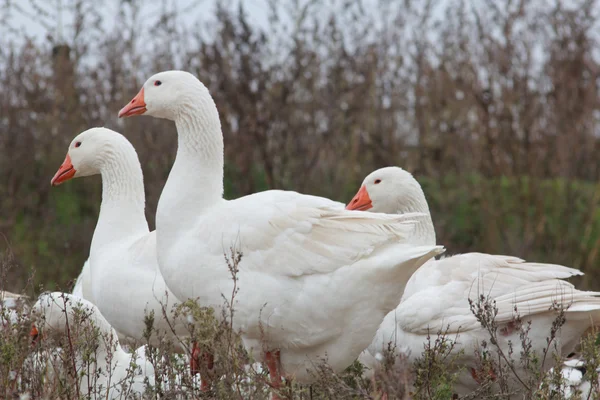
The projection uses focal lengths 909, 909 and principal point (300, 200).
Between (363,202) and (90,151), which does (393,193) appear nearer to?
(363,202)

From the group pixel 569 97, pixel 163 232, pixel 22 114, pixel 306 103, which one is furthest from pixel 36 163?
pixel 163 232

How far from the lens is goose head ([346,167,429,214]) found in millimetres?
7258

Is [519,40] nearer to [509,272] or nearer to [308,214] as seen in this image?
[509,272]

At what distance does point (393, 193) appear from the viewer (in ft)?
23.8

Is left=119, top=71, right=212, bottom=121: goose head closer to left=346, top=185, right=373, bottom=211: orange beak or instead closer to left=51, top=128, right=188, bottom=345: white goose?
left=51, top=128, right=188, bottom=345: white goose

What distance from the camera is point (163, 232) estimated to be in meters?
5.41

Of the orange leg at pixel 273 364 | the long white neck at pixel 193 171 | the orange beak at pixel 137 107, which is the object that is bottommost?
the orange leg at pixel 273 364

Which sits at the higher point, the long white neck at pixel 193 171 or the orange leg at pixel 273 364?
the long white neck at pixel 193 171

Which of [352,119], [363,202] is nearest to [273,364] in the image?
[363,202]

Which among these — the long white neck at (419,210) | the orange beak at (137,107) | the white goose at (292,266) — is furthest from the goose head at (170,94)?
the long white neck at (419,210)

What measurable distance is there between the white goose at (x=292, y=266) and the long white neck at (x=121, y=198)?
Result: 1325 mm

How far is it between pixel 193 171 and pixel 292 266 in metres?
0.98

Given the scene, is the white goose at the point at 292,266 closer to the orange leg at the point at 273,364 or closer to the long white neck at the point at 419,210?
the orange leg at the point at 273,364

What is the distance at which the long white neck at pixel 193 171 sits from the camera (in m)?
5.41
